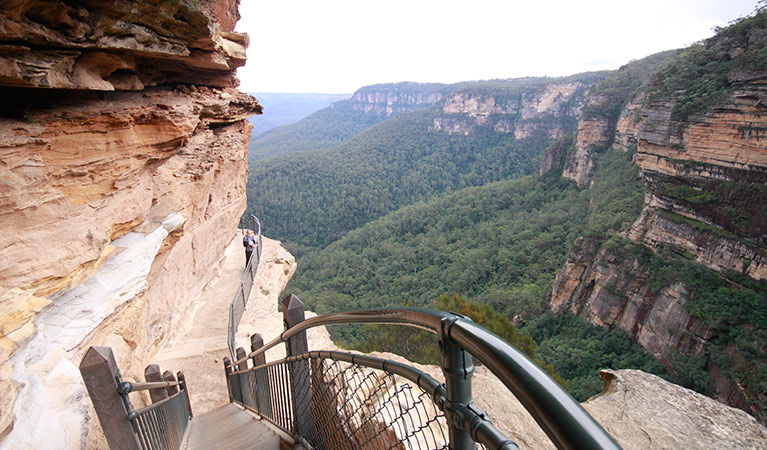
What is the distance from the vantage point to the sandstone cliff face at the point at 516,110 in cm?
8581

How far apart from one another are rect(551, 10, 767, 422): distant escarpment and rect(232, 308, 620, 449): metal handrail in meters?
21.3

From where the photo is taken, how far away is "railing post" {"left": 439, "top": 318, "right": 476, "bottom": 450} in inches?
38.9

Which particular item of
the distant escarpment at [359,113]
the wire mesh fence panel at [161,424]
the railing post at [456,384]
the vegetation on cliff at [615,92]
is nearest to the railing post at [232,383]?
the wire mesh fence panel at [161,424]

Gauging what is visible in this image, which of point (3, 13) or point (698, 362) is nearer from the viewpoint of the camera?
point (3, 13)

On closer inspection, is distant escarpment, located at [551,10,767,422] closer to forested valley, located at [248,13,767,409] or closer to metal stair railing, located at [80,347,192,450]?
forested valley, located at [248,13,767,409]

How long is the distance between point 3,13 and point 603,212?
1544 inches

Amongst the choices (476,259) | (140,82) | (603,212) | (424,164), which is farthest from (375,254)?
(424,164)

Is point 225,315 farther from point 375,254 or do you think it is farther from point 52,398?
point 375,254

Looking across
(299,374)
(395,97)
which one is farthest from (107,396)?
(395,97)

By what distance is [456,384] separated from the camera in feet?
3.26

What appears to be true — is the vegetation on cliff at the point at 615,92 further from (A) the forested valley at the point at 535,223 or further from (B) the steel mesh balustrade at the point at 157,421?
(B) the steel mesh balustrade at the point at 157,421

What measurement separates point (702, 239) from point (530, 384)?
26.3 metres

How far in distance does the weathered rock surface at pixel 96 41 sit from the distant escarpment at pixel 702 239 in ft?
74.9

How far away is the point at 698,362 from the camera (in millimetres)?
17906
